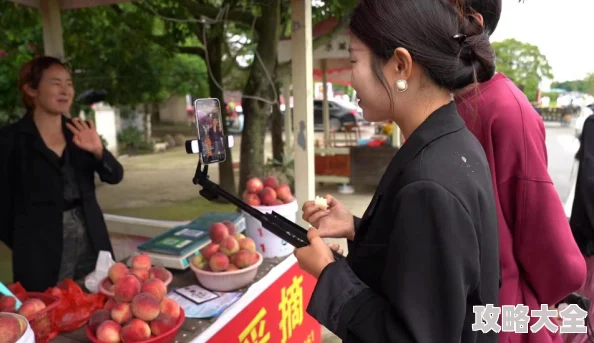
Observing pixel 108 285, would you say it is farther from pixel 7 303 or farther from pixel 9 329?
pixel 9 329

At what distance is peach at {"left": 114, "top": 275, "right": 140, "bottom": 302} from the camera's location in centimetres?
150

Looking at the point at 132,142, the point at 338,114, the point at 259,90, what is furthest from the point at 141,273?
the point at 338,114

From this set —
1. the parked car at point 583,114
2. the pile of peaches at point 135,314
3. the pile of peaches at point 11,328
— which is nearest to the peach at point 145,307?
the pile of peaches at point 135,314

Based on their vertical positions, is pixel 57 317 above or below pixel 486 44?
below

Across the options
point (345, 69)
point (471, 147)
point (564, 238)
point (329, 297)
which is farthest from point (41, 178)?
point (345, 69)

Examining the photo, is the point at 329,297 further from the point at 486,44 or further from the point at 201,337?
the point at 201,337

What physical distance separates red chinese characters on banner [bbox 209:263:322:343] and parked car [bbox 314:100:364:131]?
17089 millimetres

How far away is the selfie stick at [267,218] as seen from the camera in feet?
3.96

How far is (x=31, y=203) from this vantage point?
232 cm

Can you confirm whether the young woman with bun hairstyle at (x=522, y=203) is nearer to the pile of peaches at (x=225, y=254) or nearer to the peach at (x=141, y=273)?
the pile of peaches at (x=225, y=254)

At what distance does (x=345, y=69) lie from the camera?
9.38 meters

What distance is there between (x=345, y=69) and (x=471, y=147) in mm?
8726

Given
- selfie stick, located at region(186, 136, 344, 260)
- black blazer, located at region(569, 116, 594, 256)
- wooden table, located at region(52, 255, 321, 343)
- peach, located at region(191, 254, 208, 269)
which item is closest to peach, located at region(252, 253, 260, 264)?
wooden table, located at region(52, 255, 321, 343)

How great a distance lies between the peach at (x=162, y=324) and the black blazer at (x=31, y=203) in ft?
3.91
